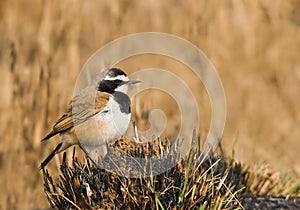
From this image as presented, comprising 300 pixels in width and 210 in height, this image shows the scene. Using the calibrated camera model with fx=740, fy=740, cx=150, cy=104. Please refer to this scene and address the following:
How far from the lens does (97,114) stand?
526cm

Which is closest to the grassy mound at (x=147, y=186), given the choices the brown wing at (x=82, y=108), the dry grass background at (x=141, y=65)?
the brown wing at (x=82, y=108)

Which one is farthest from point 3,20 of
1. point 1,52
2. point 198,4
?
point 198,4

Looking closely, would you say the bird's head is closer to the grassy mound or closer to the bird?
the bird

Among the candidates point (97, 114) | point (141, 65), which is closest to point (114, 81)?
point (97, 114)

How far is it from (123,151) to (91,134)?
543 mm

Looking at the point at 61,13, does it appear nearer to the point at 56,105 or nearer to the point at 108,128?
the point at 56,105

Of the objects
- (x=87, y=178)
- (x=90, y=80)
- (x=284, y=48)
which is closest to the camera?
(x=87, y=178)

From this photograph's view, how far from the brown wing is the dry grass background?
1271 millimetres

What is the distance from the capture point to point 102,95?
17.6 ft

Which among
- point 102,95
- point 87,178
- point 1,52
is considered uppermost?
point 1,52

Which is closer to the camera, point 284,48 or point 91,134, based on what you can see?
point 91,134

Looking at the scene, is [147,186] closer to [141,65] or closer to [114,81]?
[114,81]

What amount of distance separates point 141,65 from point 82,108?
12.9ft

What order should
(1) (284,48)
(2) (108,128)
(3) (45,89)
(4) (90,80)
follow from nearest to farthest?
(2) (108,128)
(4) (90,80)
(3) (45,89)
(1) (284,48)
